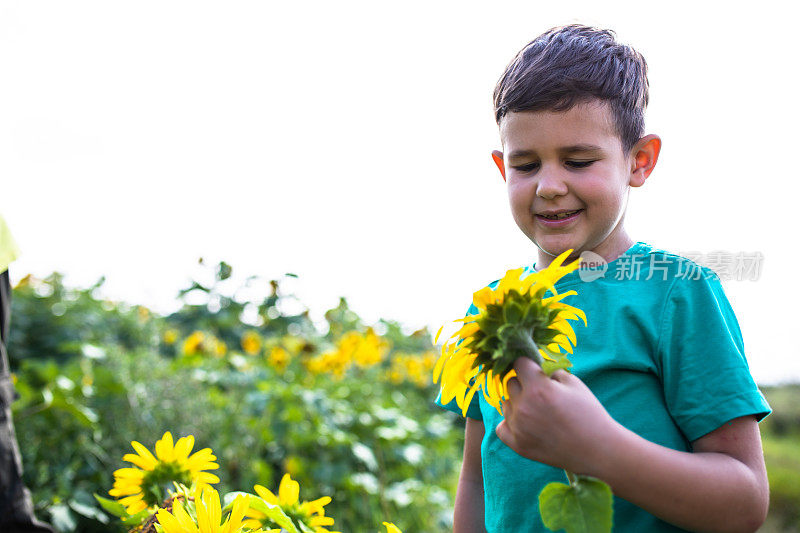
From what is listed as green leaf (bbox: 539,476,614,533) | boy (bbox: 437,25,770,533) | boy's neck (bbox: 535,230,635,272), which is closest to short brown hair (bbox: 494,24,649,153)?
boy (bbox: 437,25,770,533)

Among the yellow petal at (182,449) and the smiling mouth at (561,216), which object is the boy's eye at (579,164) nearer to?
the smiling mouth at (561,216)

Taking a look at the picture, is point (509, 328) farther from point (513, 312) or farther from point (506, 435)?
point (506, 435)

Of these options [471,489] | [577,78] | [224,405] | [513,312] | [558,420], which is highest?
[577,78]

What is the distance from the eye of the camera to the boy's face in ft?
2.84

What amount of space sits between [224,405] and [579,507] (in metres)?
2.31

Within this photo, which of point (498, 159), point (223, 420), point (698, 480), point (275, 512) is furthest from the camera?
point (223, 420)

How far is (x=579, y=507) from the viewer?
2.02ft

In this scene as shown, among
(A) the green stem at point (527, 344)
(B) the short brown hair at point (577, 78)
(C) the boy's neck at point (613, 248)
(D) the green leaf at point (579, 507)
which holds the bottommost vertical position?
(D) the green leaf at point (579, 507)

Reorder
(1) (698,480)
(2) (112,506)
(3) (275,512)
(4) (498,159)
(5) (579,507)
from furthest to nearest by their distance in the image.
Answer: (4) (498,159), (2) (112,506), (3) (275,512), (1) (698,480), (5) (579,507)

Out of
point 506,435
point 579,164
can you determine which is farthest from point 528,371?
point 579,164

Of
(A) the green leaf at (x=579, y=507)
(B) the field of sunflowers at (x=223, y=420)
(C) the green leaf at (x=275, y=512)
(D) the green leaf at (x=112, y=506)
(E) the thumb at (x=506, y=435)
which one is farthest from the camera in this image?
(B) the field of sunflowers at (x=223, y=420)

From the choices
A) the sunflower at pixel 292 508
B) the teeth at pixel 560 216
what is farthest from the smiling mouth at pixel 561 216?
the sunflower at pixel 292 508

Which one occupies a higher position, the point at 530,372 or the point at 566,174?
the point at 566,174

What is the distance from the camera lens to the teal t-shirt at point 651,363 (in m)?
0.80
